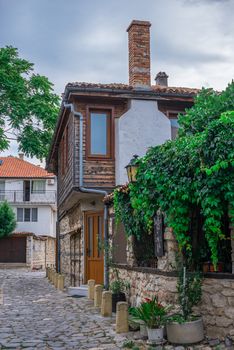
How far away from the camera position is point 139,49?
1448 centimetres

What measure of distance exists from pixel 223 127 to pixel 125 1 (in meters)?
4.79

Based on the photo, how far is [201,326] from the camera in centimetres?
693

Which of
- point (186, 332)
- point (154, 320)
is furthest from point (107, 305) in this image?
point (186, 332)

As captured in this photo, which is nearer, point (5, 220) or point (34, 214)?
point (5, 220)

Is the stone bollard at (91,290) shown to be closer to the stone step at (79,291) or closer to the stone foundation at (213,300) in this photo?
the stone step at (79,291)

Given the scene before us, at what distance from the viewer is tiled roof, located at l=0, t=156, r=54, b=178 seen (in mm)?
43250

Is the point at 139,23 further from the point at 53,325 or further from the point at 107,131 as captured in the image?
the point at 53,325

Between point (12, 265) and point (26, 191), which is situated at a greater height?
point (26, 191)

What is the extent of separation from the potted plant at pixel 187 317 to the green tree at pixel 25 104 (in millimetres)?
10725

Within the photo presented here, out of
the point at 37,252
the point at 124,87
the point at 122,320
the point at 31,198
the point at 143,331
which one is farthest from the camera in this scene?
the point at 31,198

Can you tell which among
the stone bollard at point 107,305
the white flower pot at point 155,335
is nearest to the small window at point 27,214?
the stone bollard at point 107,305

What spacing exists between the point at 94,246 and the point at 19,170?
104 ft

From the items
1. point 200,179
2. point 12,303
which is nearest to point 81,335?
point 200,179

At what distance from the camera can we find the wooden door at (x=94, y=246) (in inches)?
558
